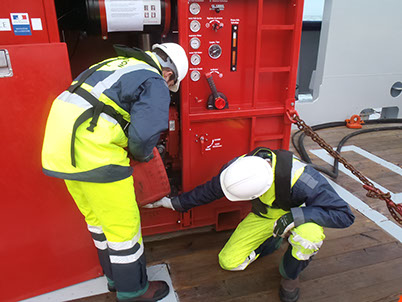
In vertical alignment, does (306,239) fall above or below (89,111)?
below

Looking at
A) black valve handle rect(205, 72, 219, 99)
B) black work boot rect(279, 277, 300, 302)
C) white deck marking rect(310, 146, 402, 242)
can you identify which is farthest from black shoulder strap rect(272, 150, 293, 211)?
white deck marking rect(310, 146, 402, 242)

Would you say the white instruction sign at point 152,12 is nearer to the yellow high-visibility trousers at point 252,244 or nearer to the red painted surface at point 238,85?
the red painted surface at point 238,85

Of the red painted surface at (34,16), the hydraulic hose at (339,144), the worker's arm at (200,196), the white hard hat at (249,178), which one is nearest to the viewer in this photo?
the red painted surface at (34,16)

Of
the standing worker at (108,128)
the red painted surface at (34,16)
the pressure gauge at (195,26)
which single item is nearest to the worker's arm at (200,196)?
the standing worker at (108,128)

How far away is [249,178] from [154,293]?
40.0 inches

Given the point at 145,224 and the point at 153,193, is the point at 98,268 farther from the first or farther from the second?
the point at 153,193

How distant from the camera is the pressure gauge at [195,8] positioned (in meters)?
2.30

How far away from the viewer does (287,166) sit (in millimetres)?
2145

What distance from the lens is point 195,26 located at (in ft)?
7.70

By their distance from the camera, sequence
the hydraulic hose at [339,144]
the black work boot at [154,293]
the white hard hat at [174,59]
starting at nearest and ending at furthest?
the white hard hat at [174,59], the black work boot at [154,293], the hydraulic hose at [339,144]

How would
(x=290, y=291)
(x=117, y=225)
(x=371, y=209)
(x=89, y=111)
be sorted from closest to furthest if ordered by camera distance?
1. (x=89, y=111)
2. (x=117, y=225)
3. (x=290, y=291)
4. (x=371, y=209)

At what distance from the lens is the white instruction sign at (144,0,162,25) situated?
2238 mm

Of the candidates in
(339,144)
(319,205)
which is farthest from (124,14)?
(339,144)

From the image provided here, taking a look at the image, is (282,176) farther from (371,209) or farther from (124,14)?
(371,209)
